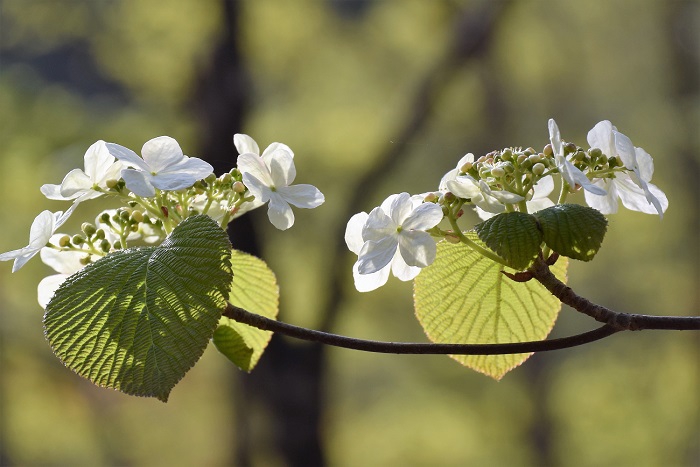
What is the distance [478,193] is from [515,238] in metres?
0.04

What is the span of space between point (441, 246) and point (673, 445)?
17.6 ft

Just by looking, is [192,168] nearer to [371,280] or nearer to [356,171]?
[371,280]

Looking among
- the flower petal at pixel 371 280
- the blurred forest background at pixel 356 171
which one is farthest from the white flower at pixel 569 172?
the blurred forest background at pixel 356 171

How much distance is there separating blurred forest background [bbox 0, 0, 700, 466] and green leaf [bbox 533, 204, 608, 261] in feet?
6.96

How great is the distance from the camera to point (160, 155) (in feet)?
1.26

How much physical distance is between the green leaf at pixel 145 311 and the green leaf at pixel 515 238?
0.38 feet

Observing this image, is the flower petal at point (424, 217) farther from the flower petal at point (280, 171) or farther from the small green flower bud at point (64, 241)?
the small green flower bud at point (64, 241)

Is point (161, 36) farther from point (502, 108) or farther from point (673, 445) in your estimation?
point (673, 445)

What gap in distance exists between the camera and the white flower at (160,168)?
364 mm

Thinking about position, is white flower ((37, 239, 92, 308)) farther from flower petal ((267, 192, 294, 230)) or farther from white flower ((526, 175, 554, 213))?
white flower ((526, 175, 554, 213))

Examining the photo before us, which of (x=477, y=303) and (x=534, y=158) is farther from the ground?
(x=534, y=158)

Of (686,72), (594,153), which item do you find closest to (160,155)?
(594,153)

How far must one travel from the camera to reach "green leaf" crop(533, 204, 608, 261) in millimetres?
337

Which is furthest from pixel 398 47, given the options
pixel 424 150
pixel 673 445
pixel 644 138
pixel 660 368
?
pixel 673 445
